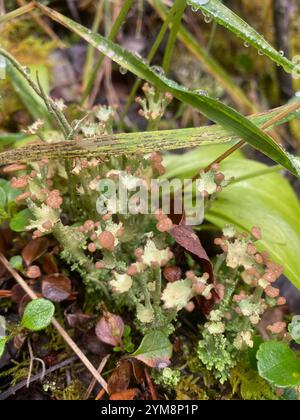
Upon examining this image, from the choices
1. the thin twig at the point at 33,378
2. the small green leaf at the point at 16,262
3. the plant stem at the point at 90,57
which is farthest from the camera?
the plant stem at the point at 90,57

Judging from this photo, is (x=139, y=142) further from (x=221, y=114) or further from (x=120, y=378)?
(x=120, y=378)

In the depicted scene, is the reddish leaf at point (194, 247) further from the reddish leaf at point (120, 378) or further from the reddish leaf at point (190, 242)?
the reddish leaf at point (120, 378)


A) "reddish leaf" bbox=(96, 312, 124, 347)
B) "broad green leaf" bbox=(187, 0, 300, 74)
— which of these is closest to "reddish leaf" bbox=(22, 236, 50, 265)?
"reddish leaf" bbox=(96, 312, 124, 347)

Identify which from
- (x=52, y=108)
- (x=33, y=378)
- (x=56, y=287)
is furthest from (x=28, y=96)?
(x=33, y=378)

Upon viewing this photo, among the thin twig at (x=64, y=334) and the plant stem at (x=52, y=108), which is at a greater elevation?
the plant stem at (x=52, y=108)

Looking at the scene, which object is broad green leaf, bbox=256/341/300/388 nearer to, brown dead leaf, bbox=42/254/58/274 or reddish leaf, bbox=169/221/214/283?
reddish leaf, bbox=169/221/214/283

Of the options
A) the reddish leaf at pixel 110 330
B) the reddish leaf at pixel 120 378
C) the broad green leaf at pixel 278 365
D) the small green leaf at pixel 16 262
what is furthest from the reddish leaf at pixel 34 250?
the broad green leaf at pixel 278 365
